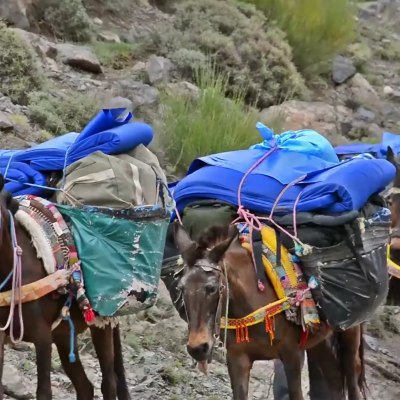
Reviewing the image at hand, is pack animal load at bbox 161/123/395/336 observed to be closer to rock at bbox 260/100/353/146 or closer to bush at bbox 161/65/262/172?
bush at bbox 161/65/262/172

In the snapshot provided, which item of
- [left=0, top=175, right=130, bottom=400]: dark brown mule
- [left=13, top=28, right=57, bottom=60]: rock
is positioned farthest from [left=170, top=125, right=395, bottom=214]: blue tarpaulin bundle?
[left=13, top=28, right=57, bottom=60]: rock

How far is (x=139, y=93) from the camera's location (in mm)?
12250

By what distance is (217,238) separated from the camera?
14.6ft

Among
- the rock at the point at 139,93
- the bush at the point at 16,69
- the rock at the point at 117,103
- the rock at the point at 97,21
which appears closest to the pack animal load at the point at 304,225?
the bush at the point at 16,69

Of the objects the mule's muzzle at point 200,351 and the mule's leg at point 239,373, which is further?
the mule's leg at point 239,373

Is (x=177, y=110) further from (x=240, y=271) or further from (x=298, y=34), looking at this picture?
(x=298, y=34)

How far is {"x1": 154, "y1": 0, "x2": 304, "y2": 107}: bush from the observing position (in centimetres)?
1508

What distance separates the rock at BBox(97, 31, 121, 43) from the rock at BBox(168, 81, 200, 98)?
108 inches

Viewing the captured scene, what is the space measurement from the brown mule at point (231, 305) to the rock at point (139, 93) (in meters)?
7.54

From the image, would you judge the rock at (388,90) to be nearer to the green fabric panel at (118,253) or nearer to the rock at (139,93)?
the rock at (139,93)

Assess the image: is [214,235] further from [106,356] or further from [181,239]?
[106,356]

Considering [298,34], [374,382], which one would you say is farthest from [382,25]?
[374,382]

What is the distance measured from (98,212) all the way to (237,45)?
39.2 feet

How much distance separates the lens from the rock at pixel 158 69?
1321cm
